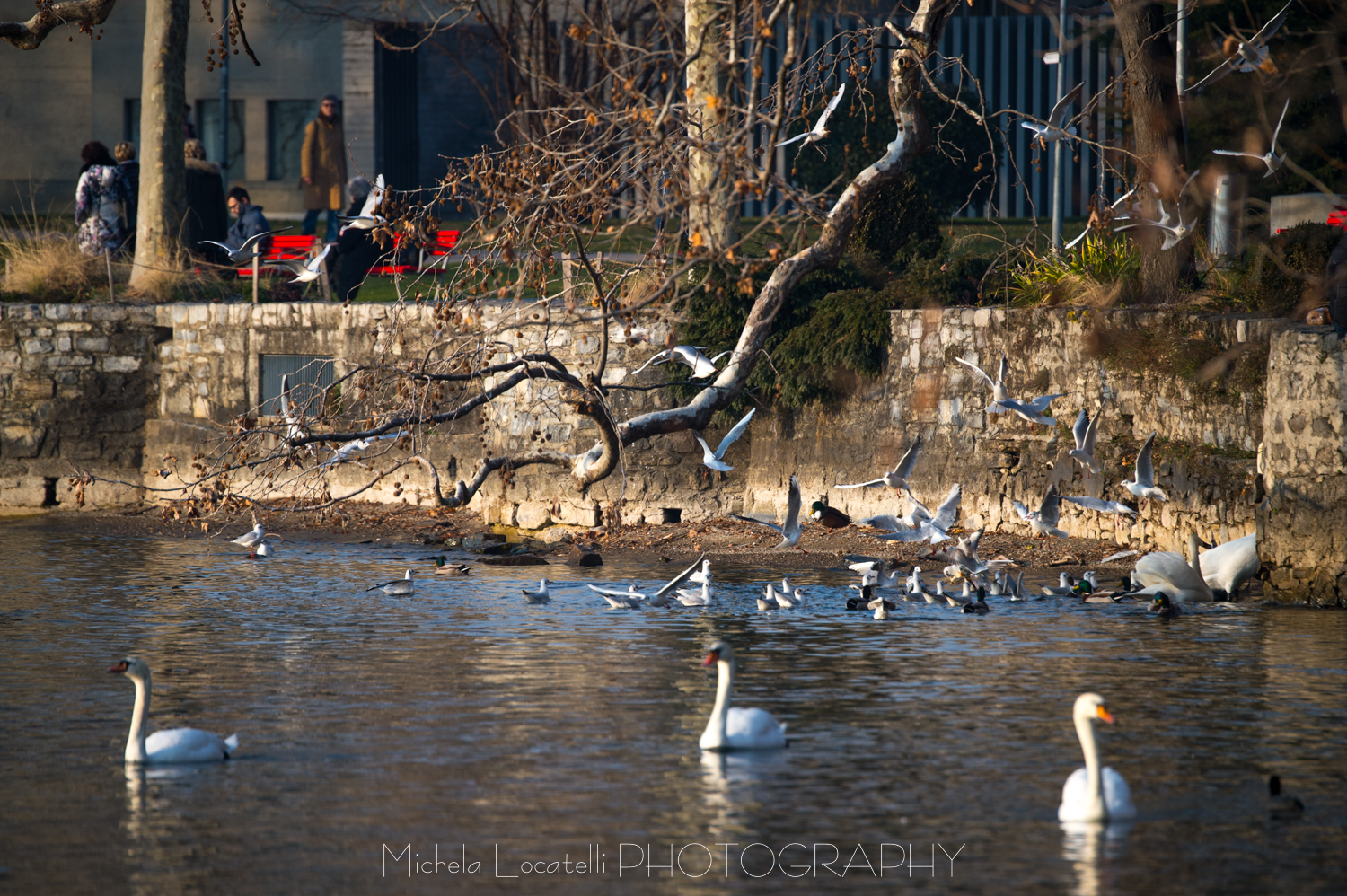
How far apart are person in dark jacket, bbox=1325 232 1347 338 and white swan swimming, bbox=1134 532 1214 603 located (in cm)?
204

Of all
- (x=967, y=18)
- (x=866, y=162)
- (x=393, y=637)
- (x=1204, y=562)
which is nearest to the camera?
(x=393, y=637)

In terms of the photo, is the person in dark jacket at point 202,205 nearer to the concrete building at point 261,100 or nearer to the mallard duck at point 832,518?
the concrete building at point 261,100

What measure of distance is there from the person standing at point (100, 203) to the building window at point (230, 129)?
11001 millimetres

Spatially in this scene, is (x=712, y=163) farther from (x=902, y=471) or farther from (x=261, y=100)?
(x=261, y=100)

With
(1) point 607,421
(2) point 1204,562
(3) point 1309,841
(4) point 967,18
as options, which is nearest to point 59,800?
(3) point 1309,841

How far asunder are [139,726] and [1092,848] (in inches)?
177

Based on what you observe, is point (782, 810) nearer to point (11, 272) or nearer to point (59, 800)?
point (59, 800)

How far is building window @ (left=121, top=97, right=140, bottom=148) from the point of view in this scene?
32938mm

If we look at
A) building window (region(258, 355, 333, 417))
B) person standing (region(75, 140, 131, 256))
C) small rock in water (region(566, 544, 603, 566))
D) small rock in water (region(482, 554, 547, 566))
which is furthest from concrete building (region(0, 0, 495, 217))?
small rock in water (region(566, 544, 603, 566))

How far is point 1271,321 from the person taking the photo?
547 inches

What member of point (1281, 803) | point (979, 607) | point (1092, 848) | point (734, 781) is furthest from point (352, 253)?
point (1092, 848)

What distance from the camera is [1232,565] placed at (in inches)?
519

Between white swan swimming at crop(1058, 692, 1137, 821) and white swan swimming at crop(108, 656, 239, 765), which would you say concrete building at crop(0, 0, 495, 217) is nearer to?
white swan swimming at crop(108, 656, 239, 765)

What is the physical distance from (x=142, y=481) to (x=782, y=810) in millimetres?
15322
